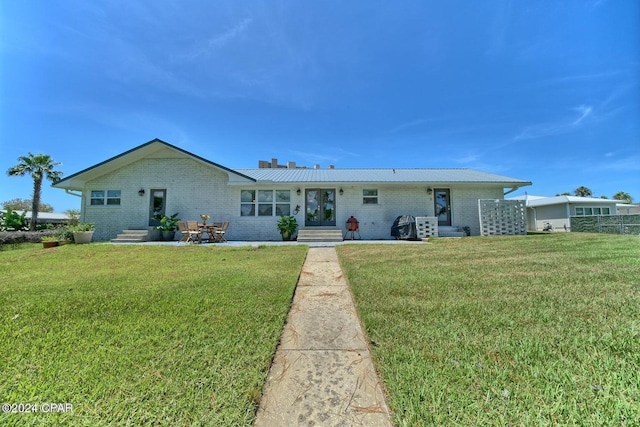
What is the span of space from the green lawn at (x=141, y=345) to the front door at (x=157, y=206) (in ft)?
28.9

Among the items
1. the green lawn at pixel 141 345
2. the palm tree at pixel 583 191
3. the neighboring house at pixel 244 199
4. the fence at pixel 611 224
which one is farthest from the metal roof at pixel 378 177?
the palm tree at pixel 583 191

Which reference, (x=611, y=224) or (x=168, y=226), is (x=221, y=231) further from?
(x=611, y=224)

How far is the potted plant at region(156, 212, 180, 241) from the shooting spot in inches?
497

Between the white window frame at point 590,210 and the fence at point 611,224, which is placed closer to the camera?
the fence at point 611,224

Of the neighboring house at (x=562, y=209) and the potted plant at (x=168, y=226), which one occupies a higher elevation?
the neighboring house at (x=562, y=209)

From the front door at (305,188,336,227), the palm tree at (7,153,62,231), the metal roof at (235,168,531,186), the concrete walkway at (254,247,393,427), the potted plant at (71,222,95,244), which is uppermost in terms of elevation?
the palm tree at (7,153,62,231)

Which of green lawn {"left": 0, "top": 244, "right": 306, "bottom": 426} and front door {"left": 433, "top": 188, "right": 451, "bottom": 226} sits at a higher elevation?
front door {"left": 433, "top": 188, "right": 451, "bottom": 226}

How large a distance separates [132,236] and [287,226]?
7.56 meters

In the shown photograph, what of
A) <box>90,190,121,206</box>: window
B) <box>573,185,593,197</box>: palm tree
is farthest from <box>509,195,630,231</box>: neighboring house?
<box>573,185,593,197</box>: palm tree

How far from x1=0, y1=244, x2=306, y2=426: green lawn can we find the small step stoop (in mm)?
7573

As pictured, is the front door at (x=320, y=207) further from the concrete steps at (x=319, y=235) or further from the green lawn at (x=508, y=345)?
the green lawn at (x=508, y=345)

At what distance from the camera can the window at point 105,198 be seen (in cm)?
1355

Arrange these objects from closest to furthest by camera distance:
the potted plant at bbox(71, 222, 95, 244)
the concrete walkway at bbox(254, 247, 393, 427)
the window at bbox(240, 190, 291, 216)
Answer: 1. the concrete walkway at bbox(254, 247, 393, 427)
2. the potted plant at bbox(71, 222, 95, 244)
3. the window at bbox(240, 190, 291, 216)

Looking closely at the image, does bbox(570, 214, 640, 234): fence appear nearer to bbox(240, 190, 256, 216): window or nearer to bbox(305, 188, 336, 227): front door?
bbox(305, 188, 336, 227): front door
